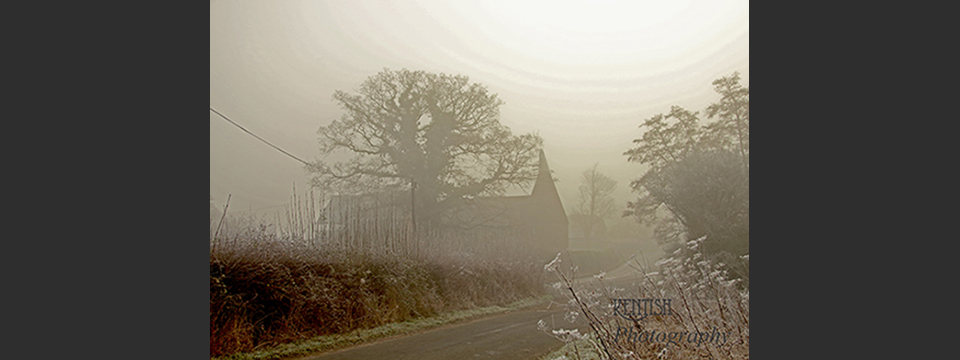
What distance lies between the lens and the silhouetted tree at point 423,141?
611 cm

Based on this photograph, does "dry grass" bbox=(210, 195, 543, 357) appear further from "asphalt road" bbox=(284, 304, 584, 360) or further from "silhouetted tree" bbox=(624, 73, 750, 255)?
"silhouetted tree" bbox=(624, 73, 750, 255)

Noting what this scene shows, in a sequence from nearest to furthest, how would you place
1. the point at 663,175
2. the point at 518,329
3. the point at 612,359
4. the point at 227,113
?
the point at 612,359
the point at 663,175
the point at 518,329
the point at 227,113

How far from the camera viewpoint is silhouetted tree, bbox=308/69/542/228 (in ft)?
20.1

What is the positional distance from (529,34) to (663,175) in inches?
74.1

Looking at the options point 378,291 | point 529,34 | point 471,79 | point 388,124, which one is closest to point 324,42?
point 388,124

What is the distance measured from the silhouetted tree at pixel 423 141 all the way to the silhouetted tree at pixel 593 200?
80 centimetres

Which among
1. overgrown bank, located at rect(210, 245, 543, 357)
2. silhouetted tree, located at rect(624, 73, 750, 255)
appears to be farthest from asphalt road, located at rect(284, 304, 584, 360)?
silhouetted tree, located at rect(624, 73, 750, 255)

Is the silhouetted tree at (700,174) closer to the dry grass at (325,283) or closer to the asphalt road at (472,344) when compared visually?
the asphalt road at (472,344)

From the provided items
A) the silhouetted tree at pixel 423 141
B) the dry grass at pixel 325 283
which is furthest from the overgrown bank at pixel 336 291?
the silhouetted tree at pixel 423 141

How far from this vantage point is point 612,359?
3316mm

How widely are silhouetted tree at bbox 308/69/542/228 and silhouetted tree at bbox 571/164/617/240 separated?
0.80 meters

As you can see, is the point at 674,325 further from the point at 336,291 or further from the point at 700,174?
the point at 336,291

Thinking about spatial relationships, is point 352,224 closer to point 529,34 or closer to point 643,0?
point 529,34

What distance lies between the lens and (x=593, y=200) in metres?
5.35
